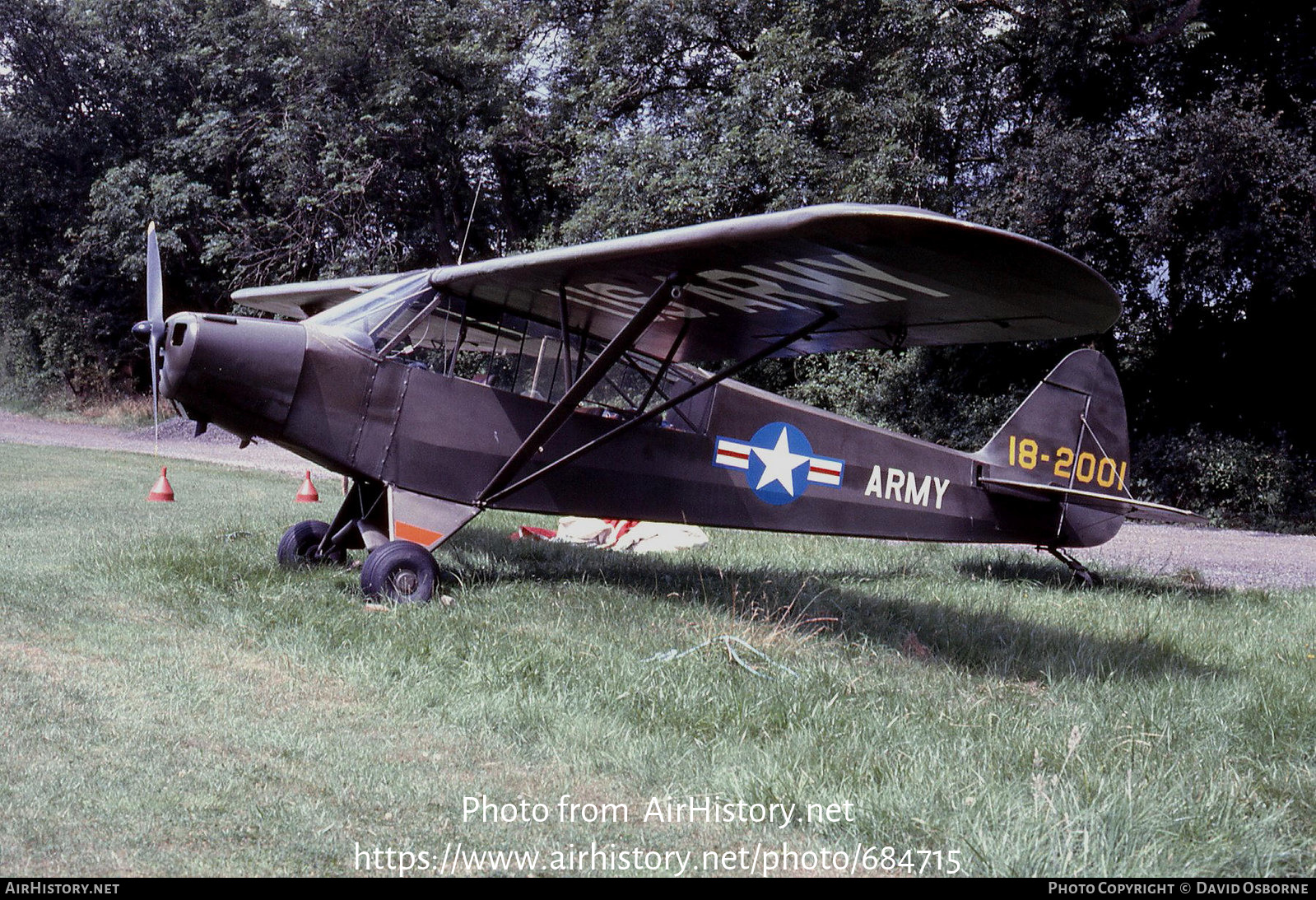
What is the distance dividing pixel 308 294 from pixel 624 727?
6643mm

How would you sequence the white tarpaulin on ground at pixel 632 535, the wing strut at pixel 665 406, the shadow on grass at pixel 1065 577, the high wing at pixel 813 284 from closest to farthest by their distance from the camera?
the high wing at pixel 813 284
the wing strut at pixel 665 406
the shadow on grass at pixel 1065 577
the white tarpaulin on ground at pixel 632 535

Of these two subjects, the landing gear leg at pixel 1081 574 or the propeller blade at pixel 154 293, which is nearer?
the propeller blade at pixel 154 293

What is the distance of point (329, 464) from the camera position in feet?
21.5

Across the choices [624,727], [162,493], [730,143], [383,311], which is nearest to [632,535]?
[383,311]

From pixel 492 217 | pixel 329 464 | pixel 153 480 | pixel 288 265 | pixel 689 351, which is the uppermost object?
pixel 492 217

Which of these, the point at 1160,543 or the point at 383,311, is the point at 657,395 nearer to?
the point at 383,311

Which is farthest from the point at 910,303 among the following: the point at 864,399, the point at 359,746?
the point at 864,399

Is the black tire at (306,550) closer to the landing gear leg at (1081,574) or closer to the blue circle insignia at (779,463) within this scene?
the blue circle insignia at (779,463)

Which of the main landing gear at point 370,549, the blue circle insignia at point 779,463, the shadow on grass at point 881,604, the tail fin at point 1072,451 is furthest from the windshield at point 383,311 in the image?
the tail fin at point 1072,451

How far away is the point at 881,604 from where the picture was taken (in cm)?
677

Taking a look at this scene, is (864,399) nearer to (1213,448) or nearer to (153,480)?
(1213,448)

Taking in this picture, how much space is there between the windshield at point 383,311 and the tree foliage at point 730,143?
669cm

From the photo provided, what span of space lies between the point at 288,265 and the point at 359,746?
74.2ft

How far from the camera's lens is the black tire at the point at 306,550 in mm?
7207
